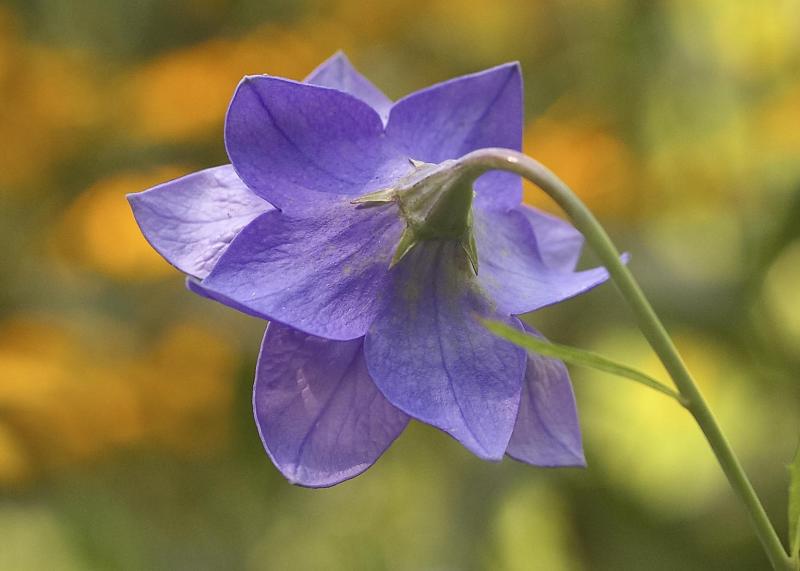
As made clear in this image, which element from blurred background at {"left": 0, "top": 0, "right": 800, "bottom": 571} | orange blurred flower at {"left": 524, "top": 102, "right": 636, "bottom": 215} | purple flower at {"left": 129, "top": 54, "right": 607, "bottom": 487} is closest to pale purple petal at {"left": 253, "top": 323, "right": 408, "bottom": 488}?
purple flower at {"left": 129, "top": 54, "right": 607, "bottom": 487}

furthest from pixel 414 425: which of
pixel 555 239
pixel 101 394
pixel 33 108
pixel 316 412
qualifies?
pixel 316 412

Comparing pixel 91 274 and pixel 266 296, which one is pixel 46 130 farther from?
pixel 266 296

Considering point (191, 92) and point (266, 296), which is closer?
point (266, 296)

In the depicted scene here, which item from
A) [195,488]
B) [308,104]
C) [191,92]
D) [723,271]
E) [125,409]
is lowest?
[195,488]

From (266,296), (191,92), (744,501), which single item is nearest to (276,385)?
(266,296)

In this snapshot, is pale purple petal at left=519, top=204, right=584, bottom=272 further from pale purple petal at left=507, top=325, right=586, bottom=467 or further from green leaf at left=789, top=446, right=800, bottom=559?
green leaf at left=789, top=446, right=800, bottom=559

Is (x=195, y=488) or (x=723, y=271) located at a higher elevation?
(x=723, y=271)

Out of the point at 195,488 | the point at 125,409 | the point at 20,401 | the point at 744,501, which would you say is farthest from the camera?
the point at 195,488

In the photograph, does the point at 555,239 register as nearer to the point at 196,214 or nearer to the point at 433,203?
the point at 433,203
